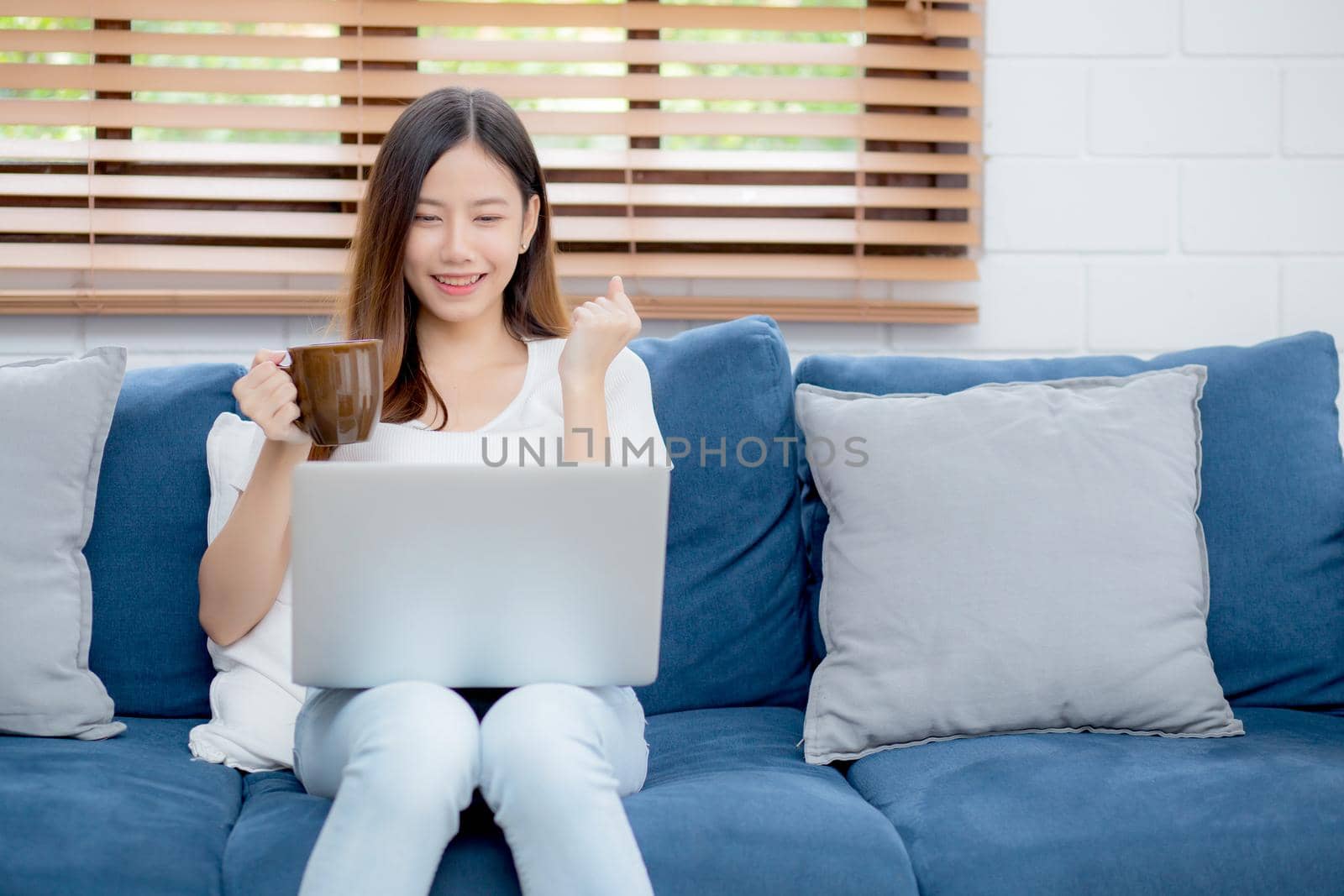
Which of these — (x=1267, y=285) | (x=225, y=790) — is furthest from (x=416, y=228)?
(x=1267, y=285)

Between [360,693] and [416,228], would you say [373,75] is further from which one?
[360,693]

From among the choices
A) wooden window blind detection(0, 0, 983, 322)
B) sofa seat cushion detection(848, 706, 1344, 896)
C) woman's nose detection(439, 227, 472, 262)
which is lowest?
sofa seat cushion detection(848, 706, 1344, 896)

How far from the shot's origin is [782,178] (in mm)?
2154

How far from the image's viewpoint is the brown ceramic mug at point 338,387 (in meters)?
1.15

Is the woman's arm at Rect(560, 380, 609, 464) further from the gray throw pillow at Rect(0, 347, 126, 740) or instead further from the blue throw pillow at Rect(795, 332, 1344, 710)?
the gray throw pillow at Rect(0, 347, 126, 740)

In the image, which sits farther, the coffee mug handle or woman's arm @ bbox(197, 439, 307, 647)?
woman's arm @ bbox(197, 439, 307, 647)

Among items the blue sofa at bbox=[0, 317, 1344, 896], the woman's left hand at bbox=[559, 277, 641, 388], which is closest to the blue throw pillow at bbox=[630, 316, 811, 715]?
the blue sofa at bbox=[0, 317, 1344, 896]

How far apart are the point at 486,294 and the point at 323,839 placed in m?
0.77

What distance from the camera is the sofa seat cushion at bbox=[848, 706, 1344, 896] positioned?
3.89 feet

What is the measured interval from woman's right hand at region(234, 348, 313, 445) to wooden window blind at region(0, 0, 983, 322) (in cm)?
79

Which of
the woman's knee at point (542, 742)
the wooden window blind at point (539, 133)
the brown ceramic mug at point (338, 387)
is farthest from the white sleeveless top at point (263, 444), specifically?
the wooden window blind at point (539, 133)

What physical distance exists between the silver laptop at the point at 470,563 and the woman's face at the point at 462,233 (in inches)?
23.5

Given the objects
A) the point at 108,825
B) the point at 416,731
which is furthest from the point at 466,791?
the point at 108,825

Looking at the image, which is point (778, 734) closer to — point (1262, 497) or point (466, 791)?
point (466, 791)
